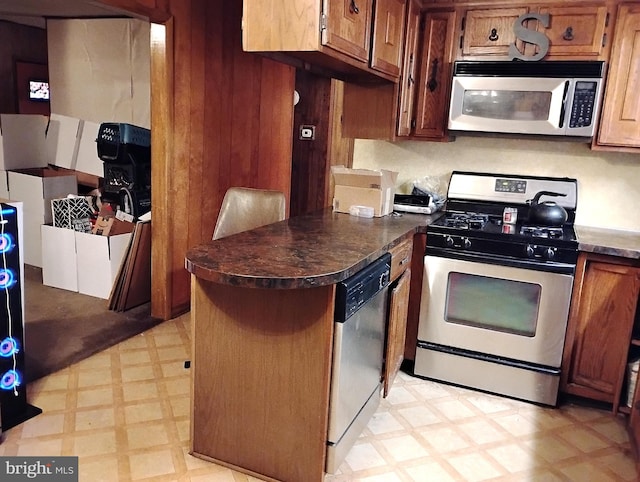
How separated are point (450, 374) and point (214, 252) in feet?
5.38

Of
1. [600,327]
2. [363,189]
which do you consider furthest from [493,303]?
[363,189]

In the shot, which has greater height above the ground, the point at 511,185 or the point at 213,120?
the point at 213,120

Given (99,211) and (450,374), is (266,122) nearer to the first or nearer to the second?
(99,211)

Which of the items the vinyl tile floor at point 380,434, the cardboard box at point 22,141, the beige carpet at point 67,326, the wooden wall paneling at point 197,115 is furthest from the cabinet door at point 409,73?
the cardboard box at point 22,141

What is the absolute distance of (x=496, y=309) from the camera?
2.71 m

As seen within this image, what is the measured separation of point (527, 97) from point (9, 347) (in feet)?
9.11

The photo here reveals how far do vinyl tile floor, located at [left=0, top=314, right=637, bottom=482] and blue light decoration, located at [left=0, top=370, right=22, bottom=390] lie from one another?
0.19 m

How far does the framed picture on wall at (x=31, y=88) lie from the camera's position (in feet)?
21.2

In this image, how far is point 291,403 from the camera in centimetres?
188

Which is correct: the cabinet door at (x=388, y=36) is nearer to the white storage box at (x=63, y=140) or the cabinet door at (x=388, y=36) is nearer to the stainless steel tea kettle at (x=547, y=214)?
the stainless steel tea kettle at (x=547, y=214)

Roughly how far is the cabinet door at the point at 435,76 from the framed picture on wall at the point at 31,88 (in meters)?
5.41

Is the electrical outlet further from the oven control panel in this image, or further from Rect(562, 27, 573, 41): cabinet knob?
Rect(562, 27, 573, 41): cabinet knob

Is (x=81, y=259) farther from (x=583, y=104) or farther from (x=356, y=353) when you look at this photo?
(x=583, y=104)

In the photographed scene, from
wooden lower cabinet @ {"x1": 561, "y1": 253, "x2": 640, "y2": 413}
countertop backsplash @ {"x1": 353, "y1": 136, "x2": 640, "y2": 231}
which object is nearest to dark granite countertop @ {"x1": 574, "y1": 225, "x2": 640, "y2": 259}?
wooden lower cabinet @ {"x1": 561, "y1": 253, "x2": 640, "y2": 413}
